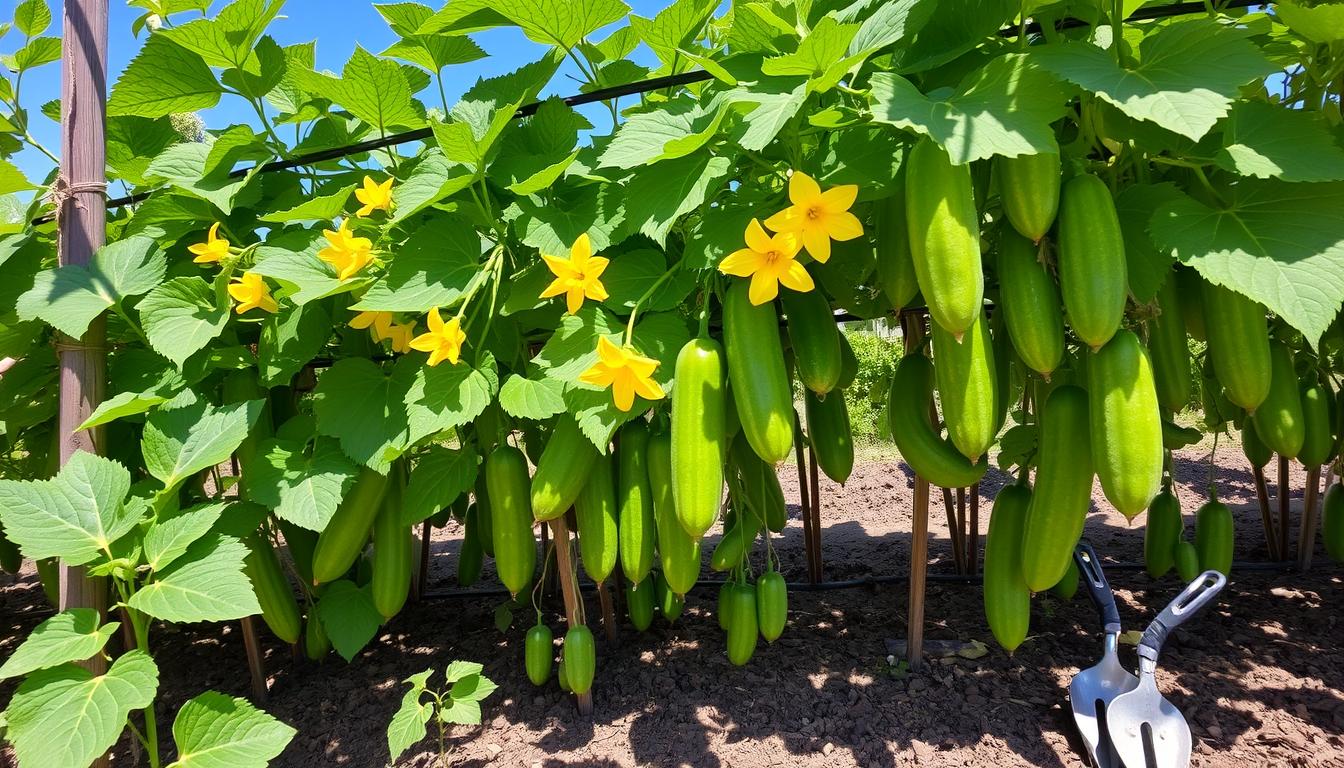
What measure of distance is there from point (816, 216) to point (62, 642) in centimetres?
179

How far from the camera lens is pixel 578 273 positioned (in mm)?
1526

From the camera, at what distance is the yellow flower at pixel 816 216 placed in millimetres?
1334

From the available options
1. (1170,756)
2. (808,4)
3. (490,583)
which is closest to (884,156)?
(808,4)

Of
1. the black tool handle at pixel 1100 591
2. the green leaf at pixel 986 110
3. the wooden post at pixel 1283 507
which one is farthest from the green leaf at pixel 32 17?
the wooden post at pixel 1283 507

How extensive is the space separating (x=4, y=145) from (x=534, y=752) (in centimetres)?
261

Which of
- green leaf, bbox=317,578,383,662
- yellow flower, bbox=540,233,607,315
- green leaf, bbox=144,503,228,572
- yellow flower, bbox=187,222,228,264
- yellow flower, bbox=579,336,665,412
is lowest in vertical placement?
green leaf, bbox=317,578,383,662

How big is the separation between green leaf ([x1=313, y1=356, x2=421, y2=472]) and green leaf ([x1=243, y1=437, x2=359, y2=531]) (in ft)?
0.22

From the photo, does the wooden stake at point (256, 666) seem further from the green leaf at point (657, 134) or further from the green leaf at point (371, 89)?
the green leaf at point (657, 134)

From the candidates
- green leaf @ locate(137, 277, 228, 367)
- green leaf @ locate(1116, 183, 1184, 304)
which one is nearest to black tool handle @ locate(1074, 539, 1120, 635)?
green leaf @ locate(1116, 183, 1184, 304)

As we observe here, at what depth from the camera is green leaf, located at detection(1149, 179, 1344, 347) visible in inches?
46.8

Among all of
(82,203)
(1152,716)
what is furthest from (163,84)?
(1152,716)

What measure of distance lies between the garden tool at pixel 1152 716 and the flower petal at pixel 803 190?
53.4 inches

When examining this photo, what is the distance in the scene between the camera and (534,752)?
78.4 inches

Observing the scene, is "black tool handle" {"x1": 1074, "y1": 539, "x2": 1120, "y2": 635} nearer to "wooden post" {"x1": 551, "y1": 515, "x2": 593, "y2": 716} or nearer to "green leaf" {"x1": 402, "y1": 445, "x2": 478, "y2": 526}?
"wooden post" {"x1": 551, "y1": 515, "x2": 593, "y2": 716}
